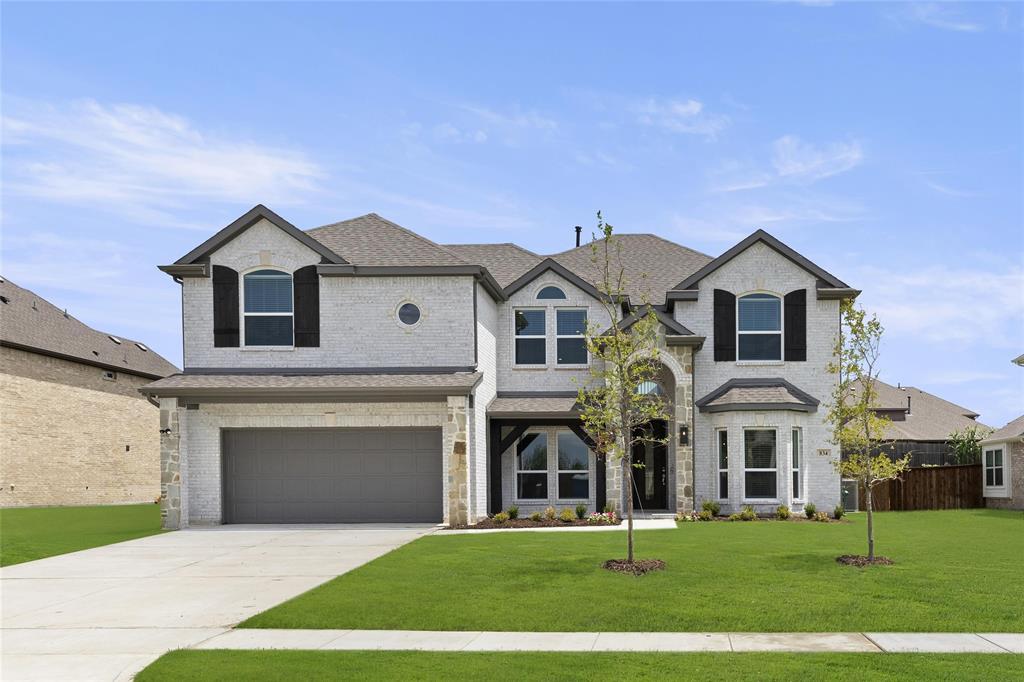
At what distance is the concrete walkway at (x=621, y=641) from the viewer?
404 inches

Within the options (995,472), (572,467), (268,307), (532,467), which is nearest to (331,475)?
(268,307)

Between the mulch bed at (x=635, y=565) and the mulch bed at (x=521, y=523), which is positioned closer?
the mulch bed at (x=635, y=565)

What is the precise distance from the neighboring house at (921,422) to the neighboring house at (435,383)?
14.7 m

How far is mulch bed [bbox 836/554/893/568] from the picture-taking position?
15.7 metres

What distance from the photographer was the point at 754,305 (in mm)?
27391

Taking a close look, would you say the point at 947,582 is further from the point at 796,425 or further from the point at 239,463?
the point at 239,463

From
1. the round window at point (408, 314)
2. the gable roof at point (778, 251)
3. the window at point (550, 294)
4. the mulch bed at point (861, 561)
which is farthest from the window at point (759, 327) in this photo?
the mulch bed at point (861, 561)

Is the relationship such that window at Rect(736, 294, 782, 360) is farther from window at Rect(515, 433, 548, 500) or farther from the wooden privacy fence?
the wooden privacy fence

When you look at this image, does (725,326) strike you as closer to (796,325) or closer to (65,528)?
(796,325)

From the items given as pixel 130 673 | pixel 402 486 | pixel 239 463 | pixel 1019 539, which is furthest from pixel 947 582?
pixel 239 463

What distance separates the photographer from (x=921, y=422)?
46.6 m

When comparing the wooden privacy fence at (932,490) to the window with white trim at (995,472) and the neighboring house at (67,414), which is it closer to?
the window with white trim at (995,472)

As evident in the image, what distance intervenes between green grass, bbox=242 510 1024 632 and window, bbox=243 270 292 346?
26.3 feet

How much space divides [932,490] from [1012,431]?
335 centimetres
